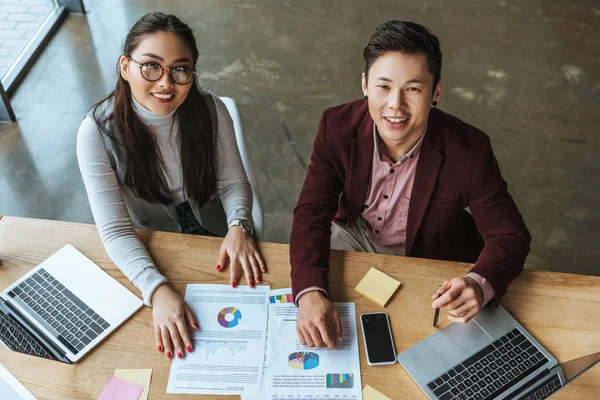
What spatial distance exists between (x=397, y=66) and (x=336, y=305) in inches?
25.0

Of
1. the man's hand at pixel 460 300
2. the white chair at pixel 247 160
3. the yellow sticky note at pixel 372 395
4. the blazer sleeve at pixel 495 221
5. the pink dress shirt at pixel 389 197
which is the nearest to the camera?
the yellow sticky note at pixel 372 395

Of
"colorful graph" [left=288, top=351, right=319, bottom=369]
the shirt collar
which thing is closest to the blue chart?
"colorful graph" [left=288, top=351, right=319, bottom=369]

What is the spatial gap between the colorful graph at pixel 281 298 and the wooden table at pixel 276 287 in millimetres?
34

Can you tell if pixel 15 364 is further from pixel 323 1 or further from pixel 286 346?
pixel 323 1

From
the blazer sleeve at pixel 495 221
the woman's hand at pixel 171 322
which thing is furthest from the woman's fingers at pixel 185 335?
the blazer sleeve at pixel 495 221

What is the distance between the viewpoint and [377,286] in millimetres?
1481

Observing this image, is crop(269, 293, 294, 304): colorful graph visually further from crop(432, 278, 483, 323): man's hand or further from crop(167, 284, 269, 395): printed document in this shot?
crop(432, 278, 483, 323): man's hand

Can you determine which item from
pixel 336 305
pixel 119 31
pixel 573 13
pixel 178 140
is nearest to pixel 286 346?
pixel 336 305

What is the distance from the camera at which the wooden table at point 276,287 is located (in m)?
1.31

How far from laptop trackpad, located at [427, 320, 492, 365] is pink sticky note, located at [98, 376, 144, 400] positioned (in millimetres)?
707

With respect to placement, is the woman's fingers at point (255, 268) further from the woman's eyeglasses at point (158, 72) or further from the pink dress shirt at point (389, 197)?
the woman's eyeglasses at point (158, 72)

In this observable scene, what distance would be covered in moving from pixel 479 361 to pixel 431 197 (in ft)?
1.64

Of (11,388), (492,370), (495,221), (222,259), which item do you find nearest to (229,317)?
(222,259)

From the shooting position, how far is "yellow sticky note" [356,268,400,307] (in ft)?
4.78
